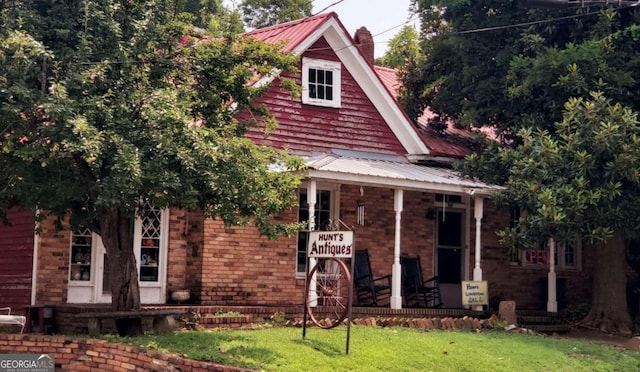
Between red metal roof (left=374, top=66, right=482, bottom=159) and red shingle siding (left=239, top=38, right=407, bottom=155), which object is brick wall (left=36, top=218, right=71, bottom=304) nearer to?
red shingle siding (left=239, top=38, right=407, bottom=155)

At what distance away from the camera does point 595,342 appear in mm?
17562

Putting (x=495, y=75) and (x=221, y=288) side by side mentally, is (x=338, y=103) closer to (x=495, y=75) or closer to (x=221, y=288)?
(x=495, y=75)

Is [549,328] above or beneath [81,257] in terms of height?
beneath

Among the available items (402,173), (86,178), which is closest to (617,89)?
(402,173)

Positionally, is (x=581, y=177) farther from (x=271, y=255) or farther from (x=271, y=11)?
(x=271, y=11)

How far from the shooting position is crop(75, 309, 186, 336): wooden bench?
45.3 feet

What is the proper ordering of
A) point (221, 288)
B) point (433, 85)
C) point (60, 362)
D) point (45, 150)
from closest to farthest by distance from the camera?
point (45, 150)
point (60, 362)
point (221, 288)
point (433, 85)

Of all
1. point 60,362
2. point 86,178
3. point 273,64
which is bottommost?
point 60,362

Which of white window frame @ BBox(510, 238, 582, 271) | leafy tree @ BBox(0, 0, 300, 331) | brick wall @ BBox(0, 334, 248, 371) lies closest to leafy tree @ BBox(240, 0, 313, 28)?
white window frame @ BBox(510, 238, 582, 271)

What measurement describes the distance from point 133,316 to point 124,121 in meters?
2.99

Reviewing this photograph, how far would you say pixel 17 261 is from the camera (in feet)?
56.0

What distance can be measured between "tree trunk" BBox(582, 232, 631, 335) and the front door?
9.90 ft

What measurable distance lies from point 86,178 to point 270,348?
136 inches

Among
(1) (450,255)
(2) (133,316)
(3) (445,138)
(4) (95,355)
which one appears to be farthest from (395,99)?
(4) (95,355)
